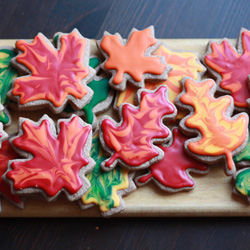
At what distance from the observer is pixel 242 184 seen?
3.97 ft

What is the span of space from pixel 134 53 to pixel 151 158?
0.39 metres

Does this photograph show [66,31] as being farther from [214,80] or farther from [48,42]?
[214,80]

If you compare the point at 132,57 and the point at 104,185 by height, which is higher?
the point at 132,57

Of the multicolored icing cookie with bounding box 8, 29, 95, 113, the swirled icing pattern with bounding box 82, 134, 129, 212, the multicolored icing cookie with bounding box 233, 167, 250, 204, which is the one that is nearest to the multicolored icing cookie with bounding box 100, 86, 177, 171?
the swirled icing pattern with bounding box 82, 134, 129, 212

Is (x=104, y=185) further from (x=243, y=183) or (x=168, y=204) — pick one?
(x=243, y=183)

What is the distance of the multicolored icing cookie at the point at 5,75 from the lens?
4.30 ft

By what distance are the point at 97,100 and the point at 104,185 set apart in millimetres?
305

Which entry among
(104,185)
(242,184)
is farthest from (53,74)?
(242,184)

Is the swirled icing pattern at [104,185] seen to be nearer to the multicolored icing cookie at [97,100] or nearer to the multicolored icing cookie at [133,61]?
the multicolored icing cookie at [97,100]

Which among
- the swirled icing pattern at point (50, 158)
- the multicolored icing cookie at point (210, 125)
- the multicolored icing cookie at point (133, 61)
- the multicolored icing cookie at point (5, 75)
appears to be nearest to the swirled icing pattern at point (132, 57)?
the multicolored icing cookie at point (133, 61)

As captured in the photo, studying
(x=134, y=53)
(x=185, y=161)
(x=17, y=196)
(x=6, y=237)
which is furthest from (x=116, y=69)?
(x=6, y=237)

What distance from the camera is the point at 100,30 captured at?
5.02 ft

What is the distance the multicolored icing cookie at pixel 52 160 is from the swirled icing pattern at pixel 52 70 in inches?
3.8

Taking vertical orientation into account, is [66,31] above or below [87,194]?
above
